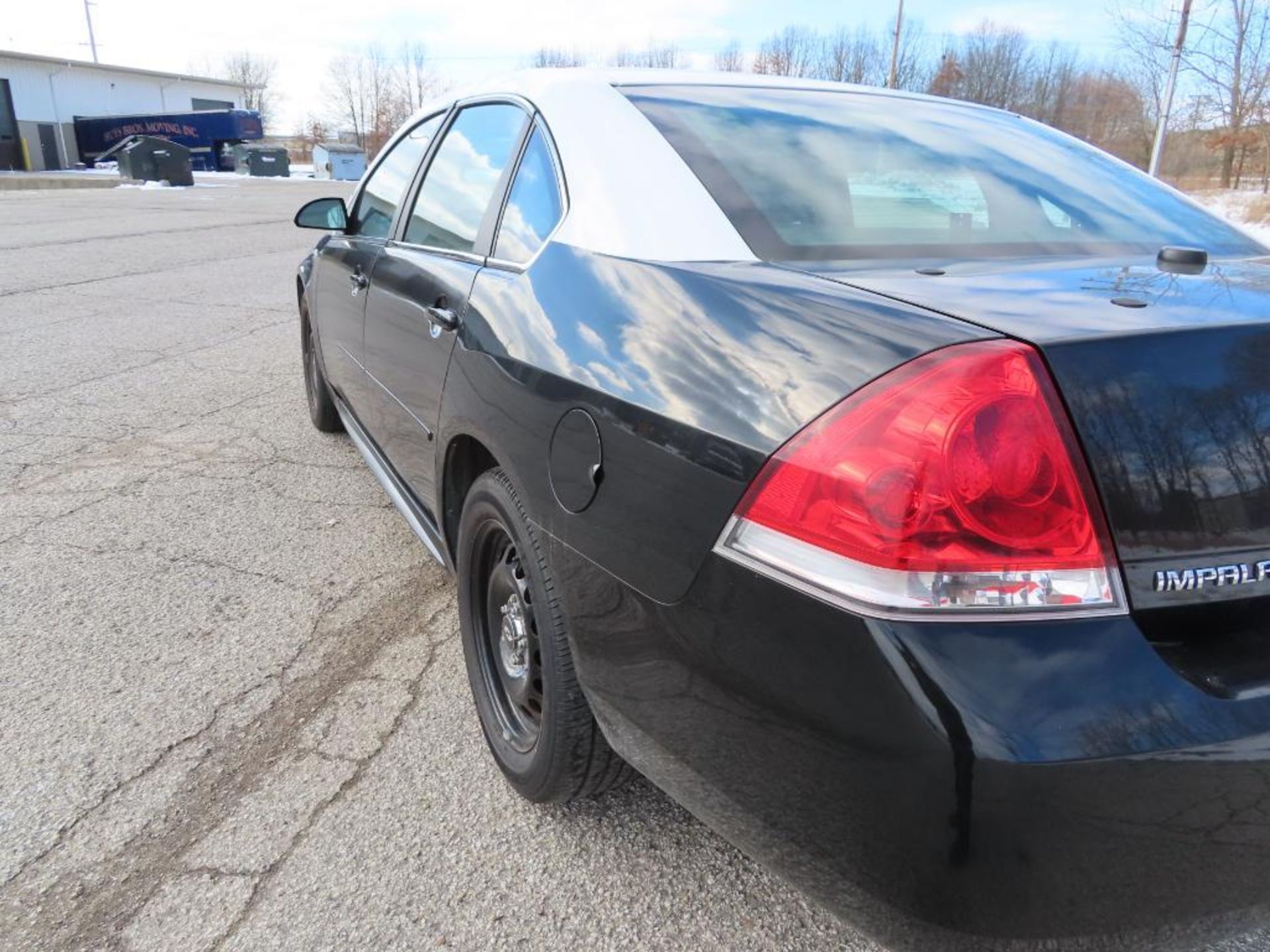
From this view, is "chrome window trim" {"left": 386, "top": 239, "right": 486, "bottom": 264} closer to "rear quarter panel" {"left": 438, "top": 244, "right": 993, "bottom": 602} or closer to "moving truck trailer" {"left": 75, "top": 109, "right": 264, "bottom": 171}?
"rear quarter panel" {"left": 438, "top": 244, "right": 993, "bottom": 602}

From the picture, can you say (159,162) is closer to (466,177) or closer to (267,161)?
(267,161)

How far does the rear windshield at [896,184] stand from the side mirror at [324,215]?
202cm

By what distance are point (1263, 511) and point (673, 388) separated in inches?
34.1

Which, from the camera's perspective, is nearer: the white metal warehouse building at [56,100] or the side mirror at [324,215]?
the side mirror at [324,215]

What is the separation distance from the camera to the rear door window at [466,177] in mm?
2660

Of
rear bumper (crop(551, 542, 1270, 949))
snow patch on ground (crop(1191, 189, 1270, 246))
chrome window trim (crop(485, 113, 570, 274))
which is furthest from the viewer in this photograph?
snow patch on ground (crop(1191, 189, 1270, 246))

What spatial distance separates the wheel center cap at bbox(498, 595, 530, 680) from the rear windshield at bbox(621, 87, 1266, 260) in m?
1.04

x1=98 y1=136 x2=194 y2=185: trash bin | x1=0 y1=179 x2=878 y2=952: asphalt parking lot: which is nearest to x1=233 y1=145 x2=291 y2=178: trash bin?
x1=98 y1=136 x2=194 y2=185: trash bin

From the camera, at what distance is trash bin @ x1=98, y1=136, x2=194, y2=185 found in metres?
34.8

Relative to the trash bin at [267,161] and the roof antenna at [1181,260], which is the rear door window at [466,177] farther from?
the trash bin at [267,161]

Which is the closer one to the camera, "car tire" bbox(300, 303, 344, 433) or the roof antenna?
the roof antenna

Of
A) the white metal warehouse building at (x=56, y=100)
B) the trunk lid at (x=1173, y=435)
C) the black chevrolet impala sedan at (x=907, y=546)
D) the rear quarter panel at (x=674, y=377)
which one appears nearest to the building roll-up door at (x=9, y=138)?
the white metal warehouse building at (x=56, y=100)

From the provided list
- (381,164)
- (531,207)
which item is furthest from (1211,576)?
(381,164)

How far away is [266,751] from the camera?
2.46m
